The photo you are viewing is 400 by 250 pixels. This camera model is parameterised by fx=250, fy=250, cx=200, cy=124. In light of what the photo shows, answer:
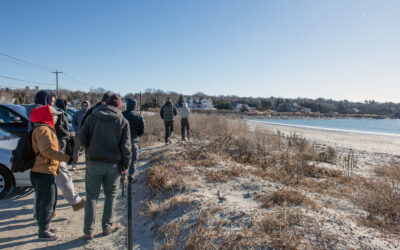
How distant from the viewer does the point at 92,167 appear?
3.27 meters

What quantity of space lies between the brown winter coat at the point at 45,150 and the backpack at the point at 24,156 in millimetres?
46

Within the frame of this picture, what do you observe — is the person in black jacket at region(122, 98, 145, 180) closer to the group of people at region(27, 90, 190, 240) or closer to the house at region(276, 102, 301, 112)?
the group of people at region(27, 90, 190, 240)

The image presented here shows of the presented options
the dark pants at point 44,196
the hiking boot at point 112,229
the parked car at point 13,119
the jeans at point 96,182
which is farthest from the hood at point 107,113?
the parked car at point 13,119

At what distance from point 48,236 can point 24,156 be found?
3.81 ft

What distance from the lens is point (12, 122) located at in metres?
6.79

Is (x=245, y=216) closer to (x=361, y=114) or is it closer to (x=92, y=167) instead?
(x=92, y=167)

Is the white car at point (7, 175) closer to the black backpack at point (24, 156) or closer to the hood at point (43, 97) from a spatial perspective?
the hood at point (43, 97)

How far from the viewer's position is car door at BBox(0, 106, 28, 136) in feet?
21.8

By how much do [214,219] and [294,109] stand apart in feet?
434

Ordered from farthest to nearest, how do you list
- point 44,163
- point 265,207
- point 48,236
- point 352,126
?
1. point 352,126
2. point 265,207
3. point 48,236
4. point 44,163

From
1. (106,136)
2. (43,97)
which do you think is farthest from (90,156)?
(43,97)

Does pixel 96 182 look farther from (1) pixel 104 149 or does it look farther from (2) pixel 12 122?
(2) pixel 12 122

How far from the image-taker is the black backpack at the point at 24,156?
3.18 meters

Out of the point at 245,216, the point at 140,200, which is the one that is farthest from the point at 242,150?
the point at 245,216
